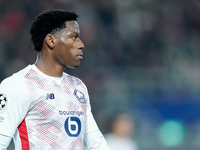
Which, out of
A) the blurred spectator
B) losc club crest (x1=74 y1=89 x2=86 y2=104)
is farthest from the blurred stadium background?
losc club crest (x1=74 y1=89 x2=86 y2=104)

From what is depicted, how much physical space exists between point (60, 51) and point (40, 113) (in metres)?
0.49

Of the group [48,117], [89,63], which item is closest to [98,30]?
[89,63]

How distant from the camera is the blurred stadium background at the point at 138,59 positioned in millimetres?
8320

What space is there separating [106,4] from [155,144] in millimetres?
4387

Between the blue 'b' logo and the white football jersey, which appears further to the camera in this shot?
the blue 'b' logo

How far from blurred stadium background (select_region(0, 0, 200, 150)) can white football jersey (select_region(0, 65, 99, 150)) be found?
4340mm

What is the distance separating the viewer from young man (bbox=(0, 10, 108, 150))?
10.9ft

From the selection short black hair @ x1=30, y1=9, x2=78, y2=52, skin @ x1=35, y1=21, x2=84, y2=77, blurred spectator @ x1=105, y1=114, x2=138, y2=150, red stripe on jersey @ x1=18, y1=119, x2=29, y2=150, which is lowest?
blurred spectator @ x1=105, y1=114, x2=138, y2=150

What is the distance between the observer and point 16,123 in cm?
334

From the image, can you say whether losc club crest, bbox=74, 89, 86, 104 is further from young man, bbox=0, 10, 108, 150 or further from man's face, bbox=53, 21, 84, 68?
man's face, bbox=53, 21, 84, 68

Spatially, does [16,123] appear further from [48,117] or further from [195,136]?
[195,136]

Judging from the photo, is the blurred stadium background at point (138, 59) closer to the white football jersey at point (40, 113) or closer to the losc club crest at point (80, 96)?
the losc club crest at point (80, 96)

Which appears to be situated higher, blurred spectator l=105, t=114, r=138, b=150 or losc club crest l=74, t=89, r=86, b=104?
losc club crest l=74, t=89, r=86, b=104

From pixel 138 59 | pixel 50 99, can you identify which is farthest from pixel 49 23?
pixel 138 59
